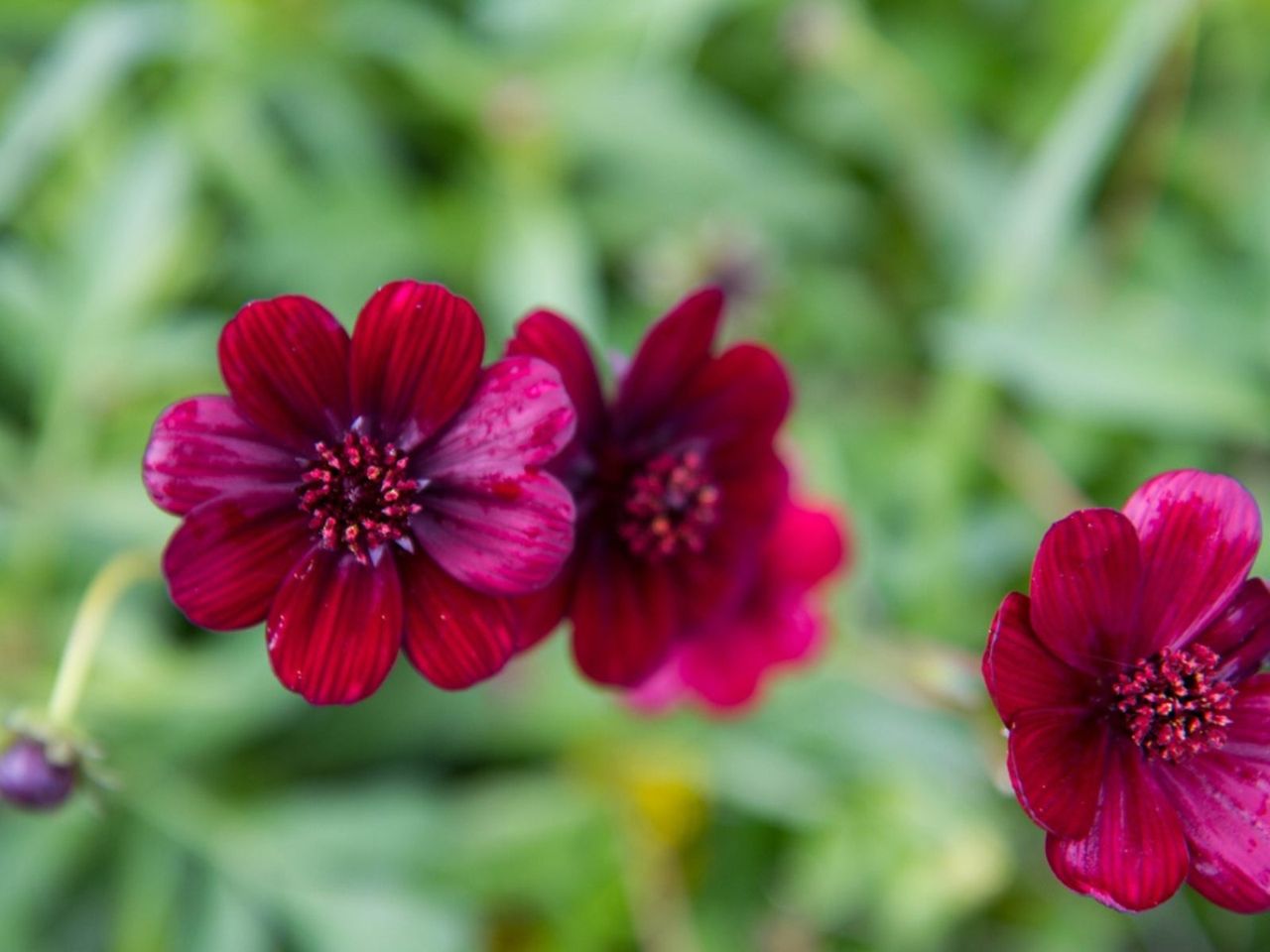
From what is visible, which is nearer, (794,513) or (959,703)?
(959,703)

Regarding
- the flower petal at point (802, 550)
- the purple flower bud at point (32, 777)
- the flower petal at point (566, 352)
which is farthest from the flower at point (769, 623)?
the purple flower bud at point (32, 777)

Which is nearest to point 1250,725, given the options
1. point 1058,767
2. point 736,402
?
point 1058,767

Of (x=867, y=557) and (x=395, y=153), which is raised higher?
(x=395, y=153)

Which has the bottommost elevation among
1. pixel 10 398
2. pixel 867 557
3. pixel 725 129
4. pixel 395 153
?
pixel 867 557

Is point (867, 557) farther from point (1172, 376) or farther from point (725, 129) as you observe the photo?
point (725, 129)

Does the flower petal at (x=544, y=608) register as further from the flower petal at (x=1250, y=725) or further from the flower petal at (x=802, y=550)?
the flower petal at (x=1250, y=725)

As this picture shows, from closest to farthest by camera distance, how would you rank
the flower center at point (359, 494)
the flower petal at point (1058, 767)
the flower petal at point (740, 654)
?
the flower petal at point (1058, 767)
the flower center at point (359, 494)
the flower petal at point (740, 654)

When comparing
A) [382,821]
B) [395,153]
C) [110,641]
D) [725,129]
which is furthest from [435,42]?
[382,821]
